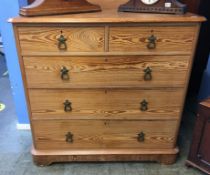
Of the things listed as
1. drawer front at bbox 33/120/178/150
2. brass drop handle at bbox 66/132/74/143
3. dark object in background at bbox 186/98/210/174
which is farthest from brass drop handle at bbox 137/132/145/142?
brass drop handle at bbox 66/132/74/143

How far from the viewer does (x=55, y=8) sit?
1.18 meters

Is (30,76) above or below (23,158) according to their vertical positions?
above

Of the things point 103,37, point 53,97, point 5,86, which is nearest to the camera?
point 103,37

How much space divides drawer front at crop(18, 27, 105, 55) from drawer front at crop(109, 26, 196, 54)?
81mm

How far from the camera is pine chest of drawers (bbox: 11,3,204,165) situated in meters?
1.15

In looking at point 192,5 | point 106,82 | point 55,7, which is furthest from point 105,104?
point 192,5

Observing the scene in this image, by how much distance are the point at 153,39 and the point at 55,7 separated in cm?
52

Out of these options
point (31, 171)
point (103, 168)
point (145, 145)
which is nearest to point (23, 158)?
point (31, 171)

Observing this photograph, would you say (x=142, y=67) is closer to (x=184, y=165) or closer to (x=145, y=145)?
(x=145, y=145)

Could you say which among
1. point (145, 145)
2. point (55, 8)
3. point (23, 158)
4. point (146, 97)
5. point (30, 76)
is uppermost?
point (55, 8)

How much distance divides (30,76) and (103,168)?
0.76m

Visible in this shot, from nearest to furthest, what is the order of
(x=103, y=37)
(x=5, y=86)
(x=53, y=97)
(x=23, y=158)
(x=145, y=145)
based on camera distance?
(x=103, y=37) < (x=53, y=97) < (x=145, y=145) < (x=23, y=158) < (x=5, y=86)

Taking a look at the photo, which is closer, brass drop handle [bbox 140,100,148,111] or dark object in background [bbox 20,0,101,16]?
dark object in background [bbox 20,0,101,16]

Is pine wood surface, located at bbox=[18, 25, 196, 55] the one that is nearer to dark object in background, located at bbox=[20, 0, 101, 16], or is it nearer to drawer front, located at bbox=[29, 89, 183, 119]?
dark object in background, located at bbox=[20, 0, 101, 16]
